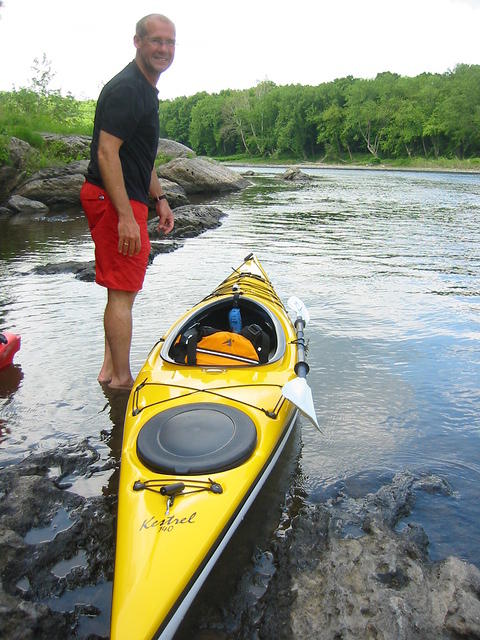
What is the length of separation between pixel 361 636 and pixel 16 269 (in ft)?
26.6

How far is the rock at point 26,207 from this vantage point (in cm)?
1554

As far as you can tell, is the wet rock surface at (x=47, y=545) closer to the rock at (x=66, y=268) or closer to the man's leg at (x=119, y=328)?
the man's leg at (x=119, y=328)

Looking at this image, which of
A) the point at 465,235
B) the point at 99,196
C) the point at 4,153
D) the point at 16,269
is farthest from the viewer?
the point at 4,153

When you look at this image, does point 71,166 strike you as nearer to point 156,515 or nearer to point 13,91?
point 13,91

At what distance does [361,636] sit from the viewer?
2.02m

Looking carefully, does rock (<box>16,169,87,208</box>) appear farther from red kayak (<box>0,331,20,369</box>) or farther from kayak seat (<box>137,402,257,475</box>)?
kayak seat (<box>137,402,257,475</box>)

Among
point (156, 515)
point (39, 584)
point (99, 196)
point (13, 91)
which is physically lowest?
point (39, 584)

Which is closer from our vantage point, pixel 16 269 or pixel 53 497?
pixel 53 497

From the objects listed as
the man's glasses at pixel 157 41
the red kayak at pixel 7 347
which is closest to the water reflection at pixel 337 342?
the red kayak at pixel 7 347

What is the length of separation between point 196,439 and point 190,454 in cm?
11

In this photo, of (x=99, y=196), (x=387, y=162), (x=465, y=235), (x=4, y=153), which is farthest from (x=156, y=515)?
(x=387, y=162)

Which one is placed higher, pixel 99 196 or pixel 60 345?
pixel 99 196

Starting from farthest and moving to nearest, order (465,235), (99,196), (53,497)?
1. (465,235)
2. (99,196)
3. (53,497)

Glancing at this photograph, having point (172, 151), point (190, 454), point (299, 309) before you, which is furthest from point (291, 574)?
point (172, 151)
